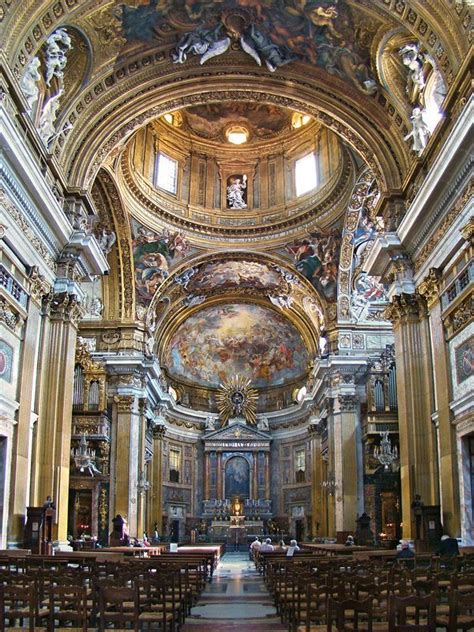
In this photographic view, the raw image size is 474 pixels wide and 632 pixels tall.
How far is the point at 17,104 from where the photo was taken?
51.6 feet

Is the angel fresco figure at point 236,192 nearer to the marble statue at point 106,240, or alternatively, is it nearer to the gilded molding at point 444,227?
the marble statue at point 106,240

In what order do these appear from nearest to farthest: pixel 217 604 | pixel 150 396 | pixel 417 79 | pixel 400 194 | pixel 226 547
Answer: pixel 217 604, pixel 417 79, pixel 400 194, pixel 150 396, pixel 226 547

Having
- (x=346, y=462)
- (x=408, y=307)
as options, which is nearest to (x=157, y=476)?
(x=346, y=462)

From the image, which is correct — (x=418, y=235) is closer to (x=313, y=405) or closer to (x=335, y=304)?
(x=335, y=304)

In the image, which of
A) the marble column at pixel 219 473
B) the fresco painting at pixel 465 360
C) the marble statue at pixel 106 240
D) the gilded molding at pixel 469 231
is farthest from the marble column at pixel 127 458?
the gilded molding at pixel 469 231

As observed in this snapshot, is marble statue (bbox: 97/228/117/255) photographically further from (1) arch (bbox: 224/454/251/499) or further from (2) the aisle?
(1) arch (bbox: 224/454/251/499)

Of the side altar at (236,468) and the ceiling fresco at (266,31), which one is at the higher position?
the ceiling fresco at (266,31)

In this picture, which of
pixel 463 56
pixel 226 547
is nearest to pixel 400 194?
pixel 463 56

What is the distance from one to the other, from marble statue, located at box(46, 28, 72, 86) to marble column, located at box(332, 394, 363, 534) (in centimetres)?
1775

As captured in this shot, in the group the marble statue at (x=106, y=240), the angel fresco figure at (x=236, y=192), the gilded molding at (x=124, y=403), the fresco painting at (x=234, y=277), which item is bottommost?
the gilded molding at (x=124, y=403)

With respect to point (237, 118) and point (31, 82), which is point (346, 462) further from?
point (31, 82)

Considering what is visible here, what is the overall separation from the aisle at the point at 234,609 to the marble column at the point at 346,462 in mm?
10169

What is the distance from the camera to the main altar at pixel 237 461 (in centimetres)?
4091

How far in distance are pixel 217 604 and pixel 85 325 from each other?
18.7 m
